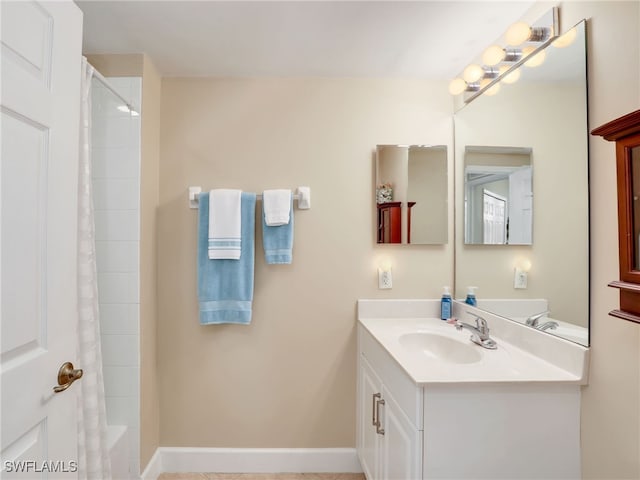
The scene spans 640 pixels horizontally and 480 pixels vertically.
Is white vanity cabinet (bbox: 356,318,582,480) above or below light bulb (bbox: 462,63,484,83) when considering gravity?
below

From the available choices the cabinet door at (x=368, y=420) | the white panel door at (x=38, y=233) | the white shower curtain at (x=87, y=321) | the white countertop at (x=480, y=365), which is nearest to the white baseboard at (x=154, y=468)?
the white shower curtain at (x=87, y=321)

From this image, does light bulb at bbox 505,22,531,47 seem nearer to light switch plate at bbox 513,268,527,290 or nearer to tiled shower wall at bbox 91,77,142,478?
light switch plate at bbox 513,268,527,290

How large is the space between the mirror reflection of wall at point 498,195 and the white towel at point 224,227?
50.1 inches

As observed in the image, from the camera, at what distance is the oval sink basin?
1.58 m

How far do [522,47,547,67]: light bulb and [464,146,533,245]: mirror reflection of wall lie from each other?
33 cm

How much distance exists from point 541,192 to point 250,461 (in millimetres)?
2024

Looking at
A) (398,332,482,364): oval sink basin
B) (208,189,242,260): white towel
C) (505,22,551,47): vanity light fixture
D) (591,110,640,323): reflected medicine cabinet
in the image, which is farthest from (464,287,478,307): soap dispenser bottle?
(208,189,242,260): white towel

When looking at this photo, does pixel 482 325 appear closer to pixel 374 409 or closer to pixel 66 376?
pixel 374 409

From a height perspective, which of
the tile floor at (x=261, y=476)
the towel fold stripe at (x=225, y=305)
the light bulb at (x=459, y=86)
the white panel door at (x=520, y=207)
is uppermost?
the light bulb at (x=459, y=86)

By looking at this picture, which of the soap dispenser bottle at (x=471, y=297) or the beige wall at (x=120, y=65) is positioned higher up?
the beige wall at (x=120, y=65)

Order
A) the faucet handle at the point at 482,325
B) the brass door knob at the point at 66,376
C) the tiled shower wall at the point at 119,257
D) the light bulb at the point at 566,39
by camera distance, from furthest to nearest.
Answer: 1. the tiled shower wall at the point at 119,257
2. the faucet handle at the point at 482,325
3. the light bulb at the point at 566,39
4. the brass door knob at the point at 66,376

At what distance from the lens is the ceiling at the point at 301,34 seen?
4.72 ft

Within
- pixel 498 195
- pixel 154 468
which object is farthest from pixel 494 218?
pixel 154 468

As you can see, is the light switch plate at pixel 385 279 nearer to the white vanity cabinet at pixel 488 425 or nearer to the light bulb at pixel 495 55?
the white vanity cabinet at pixel 488 425
